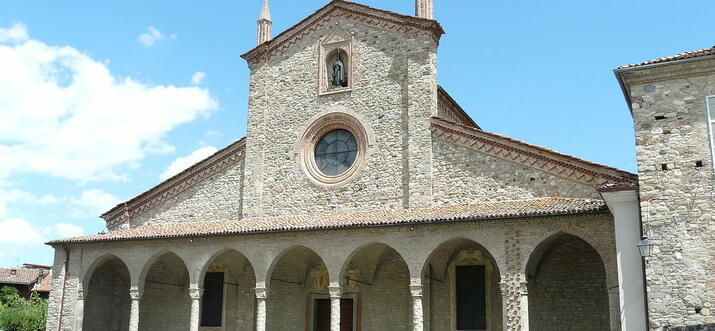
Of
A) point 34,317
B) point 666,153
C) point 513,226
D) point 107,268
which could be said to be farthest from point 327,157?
point 34,317

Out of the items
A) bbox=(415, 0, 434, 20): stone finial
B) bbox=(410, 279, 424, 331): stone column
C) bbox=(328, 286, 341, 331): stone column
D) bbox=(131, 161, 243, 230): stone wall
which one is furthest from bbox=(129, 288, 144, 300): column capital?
bbox=(415, 0, 434, 20): stone finial

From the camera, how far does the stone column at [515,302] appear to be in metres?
16.9

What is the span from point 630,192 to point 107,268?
56.9 ft

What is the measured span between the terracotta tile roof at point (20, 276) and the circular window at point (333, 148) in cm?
2855

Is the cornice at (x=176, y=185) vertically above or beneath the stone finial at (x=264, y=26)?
beneath

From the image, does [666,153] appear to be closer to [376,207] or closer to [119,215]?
[376,207]

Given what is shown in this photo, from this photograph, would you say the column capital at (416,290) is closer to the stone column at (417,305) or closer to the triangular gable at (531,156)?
the stone column at (417,305)

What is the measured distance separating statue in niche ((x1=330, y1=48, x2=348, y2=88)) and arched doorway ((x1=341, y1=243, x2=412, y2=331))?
17.6 ft

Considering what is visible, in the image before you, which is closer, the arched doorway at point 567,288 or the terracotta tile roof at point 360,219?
the terracotta tile roof at point 360,219

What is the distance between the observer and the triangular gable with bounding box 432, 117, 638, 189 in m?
17.5

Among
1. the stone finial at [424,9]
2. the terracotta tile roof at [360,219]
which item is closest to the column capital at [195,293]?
the terracotta tile roof at [360,219]

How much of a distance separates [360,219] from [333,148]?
365 centimetres

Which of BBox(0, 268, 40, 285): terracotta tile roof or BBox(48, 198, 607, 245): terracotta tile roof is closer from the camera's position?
BBox(48, 198, 607, 245): terracotta tile roof

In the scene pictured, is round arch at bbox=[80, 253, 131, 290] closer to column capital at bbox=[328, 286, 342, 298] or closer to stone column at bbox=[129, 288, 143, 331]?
stone column at bbox=[129, 288, 143, 331]
